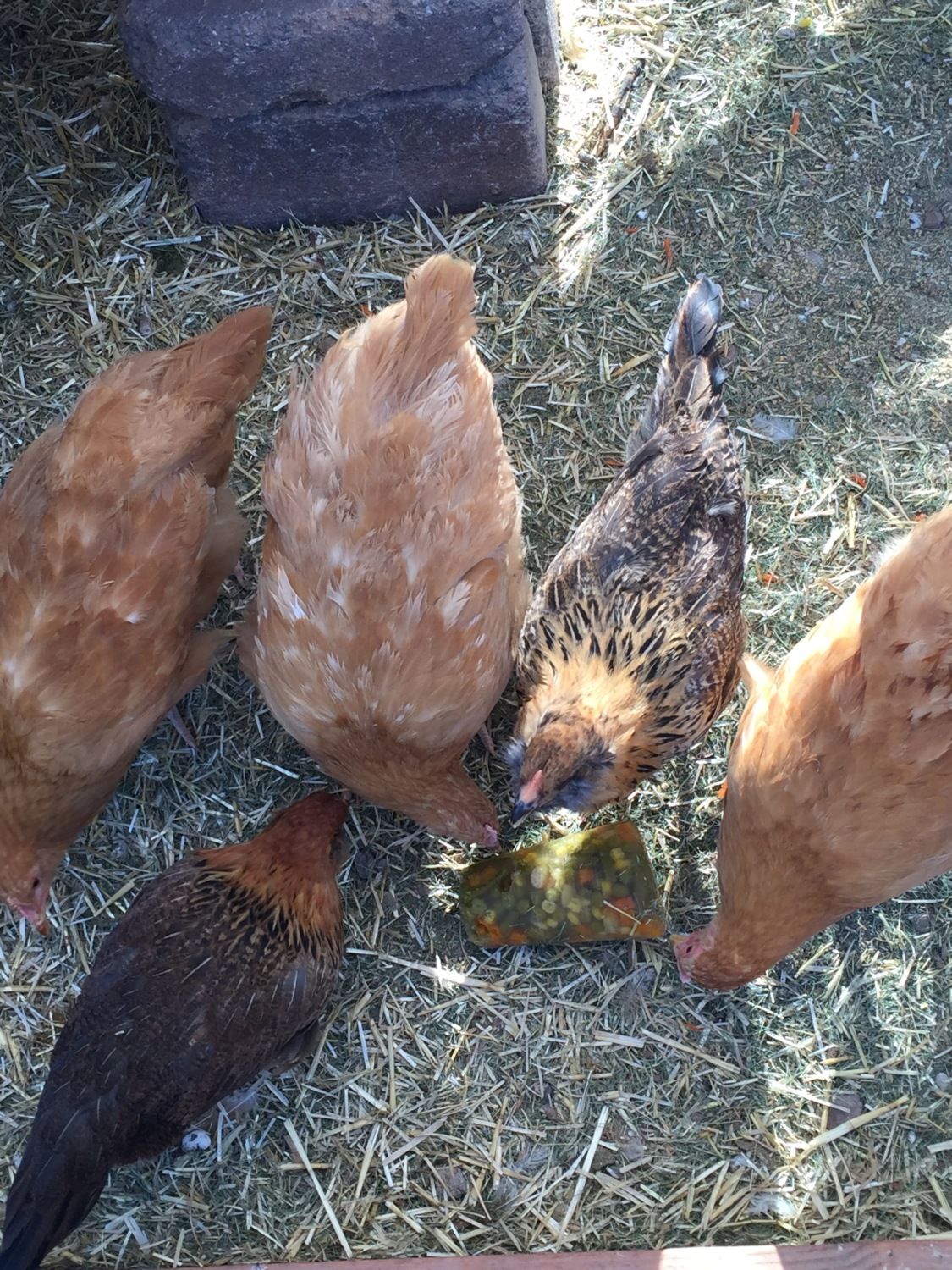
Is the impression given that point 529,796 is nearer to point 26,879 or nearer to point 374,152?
point 26,879

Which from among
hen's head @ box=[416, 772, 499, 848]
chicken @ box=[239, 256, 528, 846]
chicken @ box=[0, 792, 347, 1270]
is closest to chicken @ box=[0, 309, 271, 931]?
chicken @ box=[239, 256, 528, 846]

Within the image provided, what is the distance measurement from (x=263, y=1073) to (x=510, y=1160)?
668mm

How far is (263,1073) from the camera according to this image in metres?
2.57

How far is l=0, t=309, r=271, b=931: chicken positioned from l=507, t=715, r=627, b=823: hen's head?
92 cm

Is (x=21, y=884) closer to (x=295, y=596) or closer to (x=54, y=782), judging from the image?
(x=54, y=782)

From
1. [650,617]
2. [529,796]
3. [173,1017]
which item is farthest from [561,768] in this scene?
[173,1017]

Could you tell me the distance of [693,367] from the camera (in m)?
2.58

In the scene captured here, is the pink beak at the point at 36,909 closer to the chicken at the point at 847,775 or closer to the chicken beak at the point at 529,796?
the chicken beak at the point at 529,796

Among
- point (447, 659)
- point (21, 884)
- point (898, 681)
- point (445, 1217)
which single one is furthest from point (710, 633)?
point (21, 884)

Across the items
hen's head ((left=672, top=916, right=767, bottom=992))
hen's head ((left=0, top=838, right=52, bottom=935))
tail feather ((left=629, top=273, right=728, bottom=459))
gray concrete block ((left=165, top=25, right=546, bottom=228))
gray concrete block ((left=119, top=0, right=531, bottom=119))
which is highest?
gray concrete block ((left=119, top=0, right=531, bottom=119))

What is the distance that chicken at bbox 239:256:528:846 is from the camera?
7.43 feet

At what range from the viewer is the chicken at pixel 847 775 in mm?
2113

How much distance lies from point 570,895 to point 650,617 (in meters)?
0.75

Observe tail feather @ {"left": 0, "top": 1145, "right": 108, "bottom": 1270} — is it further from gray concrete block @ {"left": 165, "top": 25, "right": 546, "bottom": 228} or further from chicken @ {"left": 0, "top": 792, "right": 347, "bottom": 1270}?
gray concrete block @ {"left": 165, "top": 25, "right": 546, "bottom": 228}
